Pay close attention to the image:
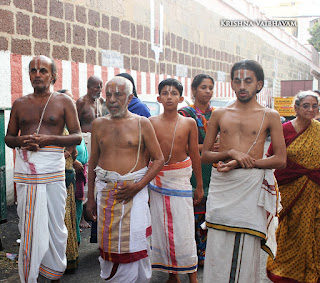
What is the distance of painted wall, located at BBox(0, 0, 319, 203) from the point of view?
705 centimetres

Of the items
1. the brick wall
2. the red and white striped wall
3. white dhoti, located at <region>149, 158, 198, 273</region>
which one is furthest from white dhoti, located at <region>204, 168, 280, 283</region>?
the brick wall

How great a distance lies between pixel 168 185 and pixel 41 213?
1.10 meters

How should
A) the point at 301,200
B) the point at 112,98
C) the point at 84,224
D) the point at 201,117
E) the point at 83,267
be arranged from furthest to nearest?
1. the point at 84,224
2. the point at 201,117
3. the point at 83,267
4. the point at 301,200
5. the point at 112,98

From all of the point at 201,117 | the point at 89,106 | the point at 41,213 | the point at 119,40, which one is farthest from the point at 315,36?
the point at 41,213

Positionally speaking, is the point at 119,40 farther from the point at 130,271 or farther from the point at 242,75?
the point at 130,271

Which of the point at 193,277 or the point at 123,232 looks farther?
the point at 193,277

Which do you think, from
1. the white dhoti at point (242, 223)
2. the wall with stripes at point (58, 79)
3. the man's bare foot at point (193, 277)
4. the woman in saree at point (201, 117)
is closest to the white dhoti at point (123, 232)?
the white dhoti at point (242, 223)

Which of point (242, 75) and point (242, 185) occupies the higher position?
point (242, 75)

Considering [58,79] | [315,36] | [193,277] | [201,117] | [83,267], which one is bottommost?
[83,267]

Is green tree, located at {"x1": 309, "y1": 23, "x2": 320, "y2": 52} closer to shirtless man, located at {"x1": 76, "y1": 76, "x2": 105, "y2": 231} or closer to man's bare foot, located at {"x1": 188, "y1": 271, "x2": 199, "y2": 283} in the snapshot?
shirtless man, located at {"x1": 76, "y1": 76, "x2": 105, "y2": 231}

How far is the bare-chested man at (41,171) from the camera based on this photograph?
12.1 feet

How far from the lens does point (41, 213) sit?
3686 millimetres

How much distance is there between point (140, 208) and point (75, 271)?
142 centimetres

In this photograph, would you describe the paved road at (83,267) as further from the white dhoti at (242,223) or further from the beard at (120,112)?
the beard at (120,112)
